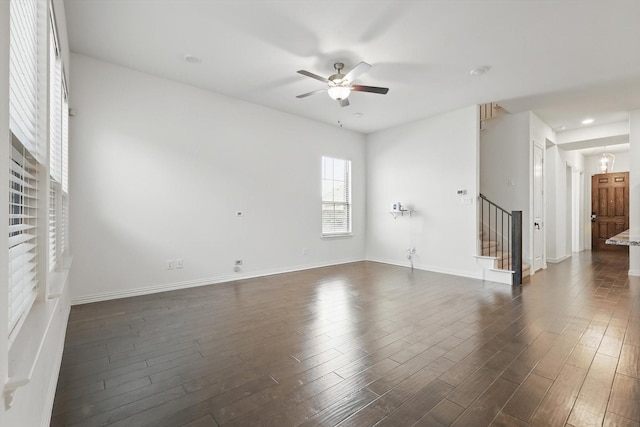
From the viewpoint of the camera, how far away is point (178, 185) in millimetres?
4266

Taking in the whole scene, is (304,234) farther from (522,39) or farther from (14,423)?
(14,423)

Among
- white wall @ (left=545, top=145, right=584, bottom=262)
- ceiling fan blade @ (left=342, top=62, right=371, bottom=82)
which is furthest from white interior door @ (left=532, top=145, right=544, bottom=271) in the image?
ceiling fan blade @ (left=342, top=62, right=371, bottom=82)

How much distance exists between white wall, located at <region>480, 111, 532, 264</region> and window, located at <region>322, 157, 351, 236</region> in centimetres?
285

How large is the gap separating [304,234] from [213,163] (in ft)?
7.21

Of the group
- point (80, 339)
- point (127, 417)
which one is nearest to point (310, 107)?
point (80, 339)

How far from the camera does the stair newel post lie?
466cm

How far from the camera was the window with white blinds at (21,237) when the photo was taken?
112 centimetres

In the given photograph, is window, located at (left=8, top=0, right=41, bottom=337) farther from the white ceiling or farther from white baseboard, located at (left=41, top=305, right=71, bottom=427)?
the white ceiling

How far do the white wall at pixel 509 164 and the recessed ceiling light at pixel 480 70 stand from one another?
2286 millimetres

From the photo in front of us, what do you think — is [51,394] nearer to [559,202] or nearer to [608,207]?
[559,202]

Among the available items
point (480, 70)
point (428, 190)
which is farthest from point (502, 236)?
point (480, 70)

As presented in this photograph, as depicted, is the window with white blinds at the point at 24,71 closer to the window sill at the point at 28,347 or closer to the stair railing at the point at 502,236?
the window sill at the point at 28,347

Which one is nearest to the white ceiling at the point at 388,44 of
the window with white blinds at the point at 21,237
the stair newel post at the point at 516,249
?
the stair newel post at the point at 516,249

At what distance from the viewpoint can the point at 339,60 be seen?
3.58 m
